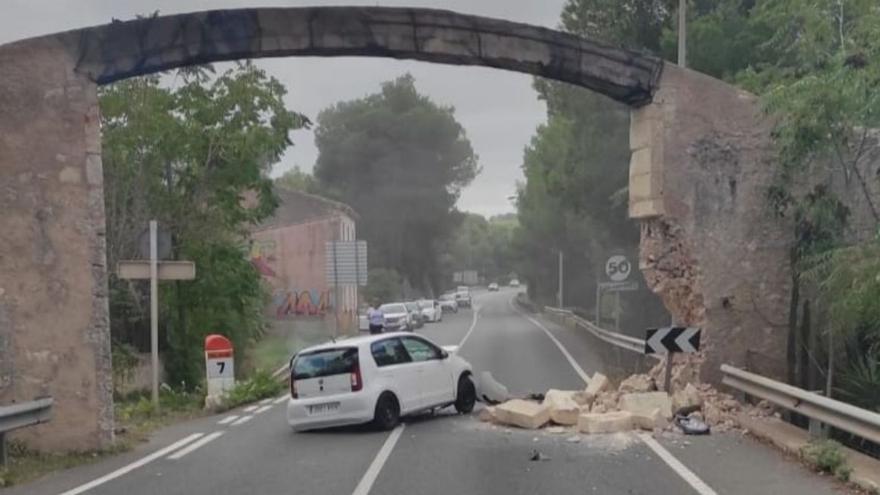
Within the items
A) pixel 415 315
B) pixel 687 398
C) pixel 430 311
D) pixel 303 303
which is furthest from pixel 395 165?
pixel 687 398

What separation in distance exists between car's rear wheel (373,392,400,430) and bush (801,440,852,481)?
20.0ft

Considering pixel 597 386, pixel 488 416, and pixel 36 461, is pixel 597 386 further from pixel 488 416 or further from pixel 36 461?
pixel 36 461

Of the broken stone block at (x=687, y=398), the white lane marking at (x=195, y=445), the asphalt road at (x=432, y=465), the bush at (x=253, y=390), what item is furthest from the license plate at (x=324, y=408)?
the bush at (x=253, y=390)

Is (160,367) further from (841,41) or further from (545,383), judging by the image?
(841,41)

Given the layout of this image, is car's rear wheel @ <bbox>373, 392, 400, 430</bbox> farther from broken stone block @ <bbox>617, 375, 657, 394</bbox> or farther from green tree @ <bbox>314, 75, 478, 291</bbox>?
green tree @ <bbox>314, 75, 478, 291</bbox>

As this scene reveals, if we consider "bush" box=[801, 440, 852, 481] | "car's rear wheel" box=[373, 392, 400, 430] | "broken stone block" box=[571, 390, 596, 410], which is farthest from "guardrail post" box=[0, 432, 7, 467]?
"bush" box=[801, 440, 852, 481]

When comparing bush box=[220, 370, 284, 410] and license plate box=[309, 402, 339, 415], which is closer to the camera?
license plate box=[309, 402, 339, 415]

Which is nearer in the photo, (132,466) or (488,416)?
(132,466)

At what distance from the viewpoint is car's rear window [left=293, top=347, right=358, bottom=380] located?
1406cm

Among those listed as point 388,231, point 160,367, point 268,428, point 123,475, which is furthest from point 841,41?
point 388,231

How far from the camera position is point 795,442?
1082 cm

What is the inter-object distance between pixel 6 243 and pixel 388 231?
223ft

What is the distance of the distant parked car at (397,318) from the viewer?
148ft

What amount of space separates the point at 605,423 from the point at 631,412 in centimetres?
68
